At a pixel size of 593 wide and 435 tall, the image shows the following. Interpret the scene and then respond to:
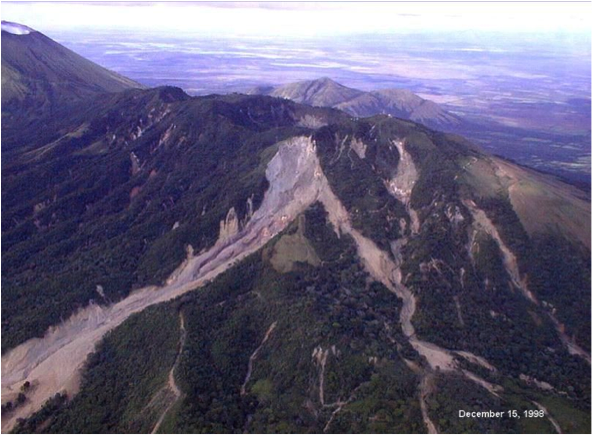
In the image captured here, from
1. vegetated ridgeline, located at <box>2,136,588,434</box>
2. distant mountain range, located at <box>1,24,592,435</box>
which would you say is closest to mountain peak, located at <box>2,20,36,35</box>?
distant mountain range, located at <box>1,24,592,435</box>

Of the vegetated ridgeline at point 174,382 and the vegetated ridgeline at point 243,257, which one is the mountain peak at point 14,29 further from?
the vegetated ridgeline at point 174,382

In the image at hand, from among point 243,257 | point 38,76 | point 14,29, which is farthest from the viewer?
point 14,29

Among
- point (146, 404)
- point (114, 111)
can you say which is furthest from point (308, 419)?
point (114, 111)

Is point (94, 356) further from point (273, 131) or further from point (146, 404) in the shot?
point (273, 131)

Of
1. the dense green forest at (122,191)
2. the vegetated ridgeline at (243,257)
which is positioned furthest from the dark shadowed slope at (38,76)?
the vegetated ridgeline at (243,257)

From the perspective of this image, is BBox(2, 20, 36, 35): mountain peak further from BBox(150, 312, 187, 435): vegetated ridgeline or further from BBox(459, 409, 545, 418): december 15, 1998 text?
BBox(459, 409, 545, 418): december 15, 1998 text

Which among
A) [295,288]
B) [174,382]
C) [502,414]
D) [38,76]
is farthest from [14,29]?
[502,414]

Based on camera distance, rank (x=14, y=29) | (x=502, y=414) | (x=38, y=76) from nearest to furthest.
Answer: (x=502, y=414), (x=38, y=76), (x=14, y=29)

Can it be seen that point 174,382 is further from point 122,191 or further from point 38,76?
point 38,76
